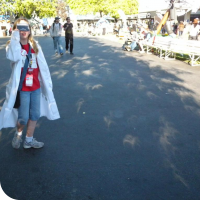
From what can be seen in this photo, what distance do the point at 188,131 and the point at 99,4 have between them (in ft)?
135

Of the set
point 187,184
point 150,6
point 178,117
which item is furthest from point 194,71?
point 150,6

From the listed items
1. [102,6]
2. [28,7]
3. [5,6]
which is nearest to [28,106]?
[5,6]

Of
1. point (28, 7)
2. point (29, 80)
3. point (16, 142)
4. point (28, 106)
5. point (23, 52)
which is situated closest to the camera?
point (23, 52)

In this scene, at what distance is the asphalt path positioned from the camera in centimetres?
283

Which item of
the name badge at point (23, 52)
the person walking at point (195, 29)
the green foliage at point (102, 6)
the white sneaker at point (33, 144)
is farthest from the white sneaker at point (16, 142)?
the green foliage at point (102, 6)

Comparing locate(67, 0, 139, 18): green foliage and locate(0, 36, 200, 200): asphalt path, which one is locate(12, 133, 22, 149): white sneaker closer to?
locate(0, 36, 200, 200): asphalt path

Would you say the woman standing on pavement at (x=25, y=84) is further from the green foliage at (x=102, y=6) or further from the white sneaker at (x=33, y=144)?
the green foliage at (x=102, y=6)

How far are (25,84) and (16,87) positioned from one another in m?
0.14

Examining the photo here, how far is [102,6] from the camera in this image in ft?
134

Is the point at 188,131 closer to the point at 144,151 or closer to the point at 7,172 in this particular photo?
the point at 144,151

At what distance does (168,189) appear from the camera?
283cm

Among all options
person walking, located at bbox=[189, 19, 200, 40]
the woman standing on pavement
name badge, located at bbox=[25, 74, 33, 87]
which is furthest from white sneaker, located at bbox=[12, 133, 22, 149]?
person walking, located at bbox=[189, 19, 200, 40]

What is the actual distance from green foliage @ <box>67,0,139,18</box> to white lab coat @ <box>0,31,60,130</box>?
39.7m

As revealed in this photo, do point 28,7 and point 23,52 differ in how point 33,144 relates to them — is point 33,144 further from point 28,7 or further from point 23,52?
point 28,7
